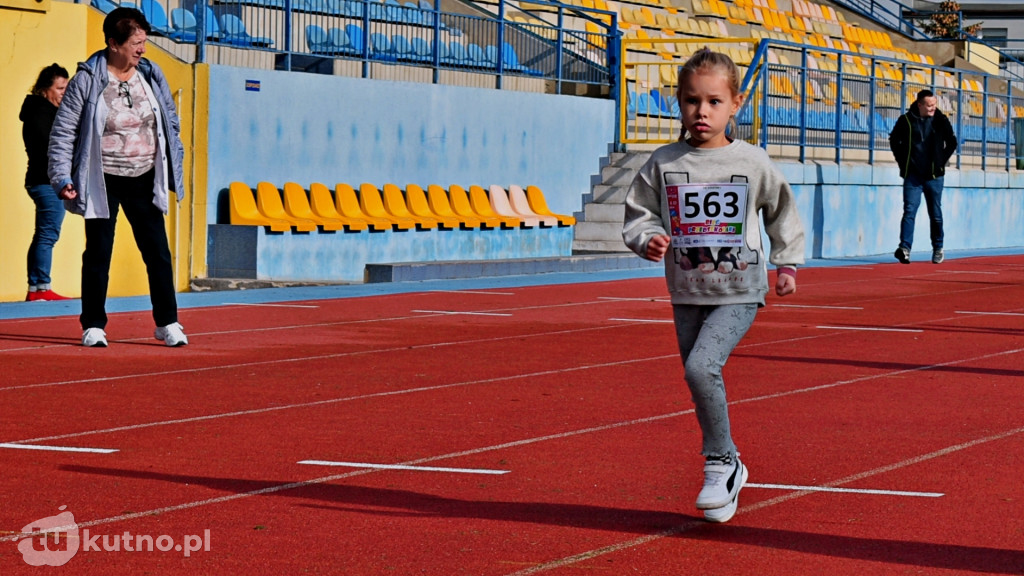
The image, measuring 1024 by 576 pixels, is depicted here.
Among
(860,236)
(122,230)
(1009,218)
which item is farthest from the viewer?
(1009,218)

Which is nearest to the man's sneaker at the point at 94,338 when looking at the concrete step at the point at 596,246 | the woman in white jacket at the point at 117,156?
the woman in white jacket at the point at 117,156

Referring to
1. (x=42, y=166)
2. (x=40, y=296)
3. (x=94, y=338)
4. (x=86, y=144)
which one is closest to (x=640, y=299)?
(x=40, y=296)

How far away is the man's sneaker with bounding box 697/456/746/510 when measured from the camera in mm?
5488

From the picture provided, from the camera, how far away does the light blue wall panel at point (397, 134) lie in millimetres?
17750

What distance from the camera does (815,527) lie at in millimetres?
5500

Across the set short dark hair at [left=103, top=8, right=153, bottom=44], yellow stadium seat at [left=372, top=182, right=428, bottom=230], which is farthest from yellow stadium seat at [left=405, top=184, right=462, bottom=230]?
short dark hair at [left=103, top=8, right=153, bottom=44]

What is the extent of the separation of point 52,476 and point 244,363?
12.9ft

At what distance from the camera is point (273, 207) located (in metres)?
17.9

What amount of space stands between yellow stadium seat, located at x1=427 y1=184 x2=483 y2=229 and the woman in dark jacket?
6324 mm

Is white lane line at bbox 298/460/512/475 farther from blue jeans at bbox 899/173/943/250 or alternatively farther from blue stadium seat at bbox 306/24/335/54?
blue jeans at bbox 899/173/943/250

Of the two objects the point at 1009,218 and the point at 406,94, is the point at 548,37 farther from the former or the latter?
the point at 1009,218

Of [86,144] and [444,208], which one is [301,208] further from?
[86,144]

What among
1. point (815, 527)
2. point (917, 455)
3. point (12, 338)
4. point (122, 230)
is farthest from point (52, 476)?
point (122, 230)

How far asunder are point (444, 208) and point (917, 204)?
20.8 feet
